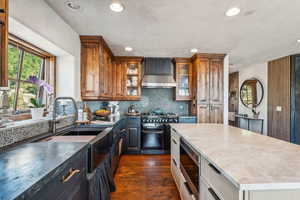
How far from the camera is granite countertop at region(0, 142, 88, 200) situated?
0.59 meters

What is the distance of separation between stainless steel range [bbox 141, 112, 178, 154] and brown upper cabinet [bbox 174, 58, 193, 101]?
2.30 feet

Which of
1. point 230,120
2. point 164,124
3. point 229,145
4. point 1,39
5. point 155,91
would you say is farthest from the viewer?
point 230,120

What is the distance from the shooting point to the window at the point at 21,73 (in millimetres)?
1669

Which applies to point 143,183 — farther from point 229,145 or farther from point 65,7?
point 65,7

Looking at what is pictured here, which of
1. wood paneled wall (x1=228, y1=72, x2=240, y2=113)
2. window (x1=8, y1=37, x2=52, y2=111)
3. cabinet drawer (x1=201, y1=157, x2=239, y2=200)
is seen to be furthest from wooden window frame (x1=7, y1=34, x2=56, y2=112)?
wood paneled wall (x1=228, y1=72, x2=240, y2=113)

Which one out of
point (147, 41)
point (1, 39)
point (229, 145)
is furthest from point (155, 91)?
point (1, 39)

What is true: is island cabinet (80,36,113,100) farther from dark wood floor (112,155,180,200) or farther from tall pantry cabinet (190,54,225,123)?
tall pantry cabinet (190,54,225,123)

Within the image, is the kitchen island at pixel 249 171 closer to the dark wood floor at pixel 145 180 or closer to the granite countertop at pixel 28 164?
the granite countertop at pixel 28 164

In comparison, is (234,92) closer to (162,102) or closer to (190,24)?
(162,102)

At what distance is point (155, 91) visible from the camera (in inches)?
175

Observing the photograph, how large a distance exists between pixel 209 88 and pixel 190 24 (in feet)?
6.29

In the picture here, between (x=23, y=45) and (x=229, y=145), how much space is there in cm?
251

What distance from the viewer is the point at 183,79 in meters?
4.12

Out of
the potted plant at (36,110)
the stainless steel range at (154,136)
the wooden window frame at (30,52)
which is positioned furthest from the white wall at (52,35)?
the stainless steel range at (154,136)
